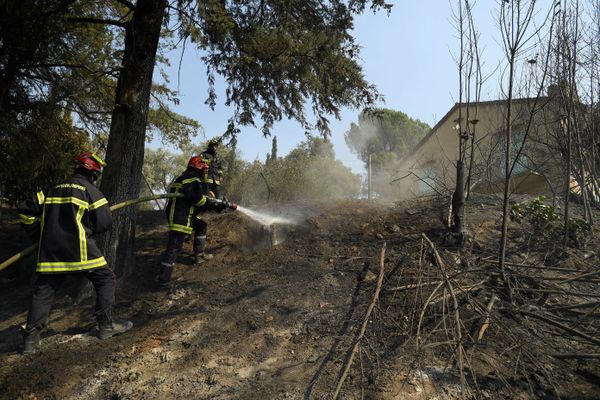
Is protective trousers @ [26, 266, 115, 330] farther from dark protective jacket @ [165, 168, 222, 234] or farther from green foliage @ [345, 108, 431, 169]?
green foliage @ [345, 108, 431, 169]

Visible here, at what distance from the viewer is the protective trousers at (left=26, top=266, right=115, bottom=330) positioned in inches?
150

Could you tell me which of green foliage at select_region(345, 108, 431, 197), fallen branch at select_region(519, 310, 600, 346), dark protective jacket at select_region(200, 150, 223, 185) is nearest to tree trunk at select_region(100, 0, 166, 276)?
dark protective jacket at select_region(200, 150, 223, 185)

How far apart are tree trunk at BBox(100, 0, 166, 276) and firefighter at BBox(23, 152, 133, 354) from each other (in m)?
1.03

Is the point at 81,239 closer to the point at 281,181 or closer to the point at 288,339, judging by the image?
the point at 288,339

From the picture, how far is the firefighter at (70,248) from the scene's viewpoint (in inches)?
151

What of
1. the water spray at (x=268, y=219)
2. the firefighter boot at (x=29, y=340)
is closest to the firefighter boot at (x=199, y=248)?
the water spray at (x=268, y=219)

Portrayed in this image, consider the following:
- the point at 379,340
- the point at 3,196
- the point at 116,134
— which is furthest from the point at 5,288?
the point at 379,340

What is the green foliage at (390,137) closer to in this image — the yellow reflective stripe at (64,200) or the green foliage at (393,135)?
the green foliage at (393,135)

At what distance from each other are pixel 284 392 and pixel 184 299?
7.03 ft

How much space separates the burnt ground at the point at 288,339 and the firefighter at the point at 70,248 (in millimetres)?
289

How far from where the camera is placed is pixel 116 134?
527cm

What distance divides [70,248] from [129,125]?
2.00 meters

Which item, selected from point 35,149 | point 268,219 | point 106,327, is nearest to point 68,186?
point 106,327

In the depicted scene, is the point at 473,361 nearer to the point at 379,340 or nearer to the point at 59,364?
the point at 379,340
